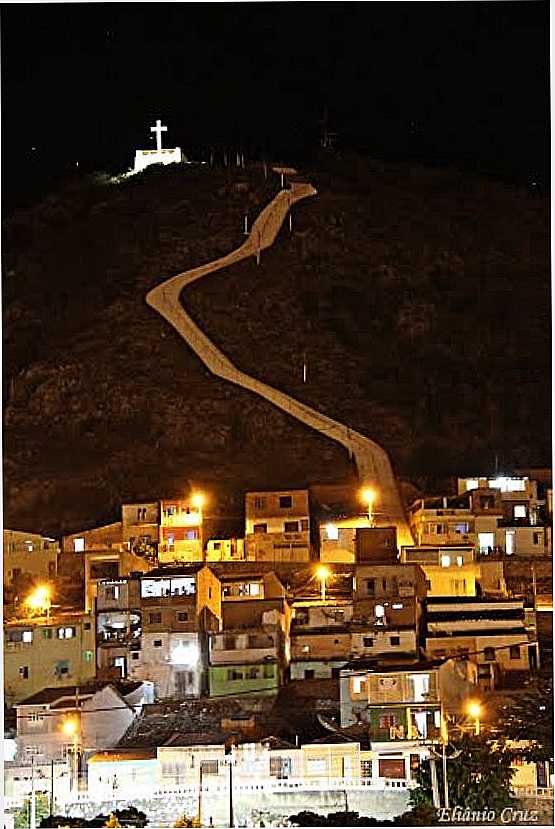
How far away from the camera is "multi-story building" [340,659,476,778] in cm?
375

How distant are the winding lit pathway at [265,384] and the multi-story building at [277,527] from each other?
0.59ft

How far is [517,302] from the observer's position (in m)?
4.14

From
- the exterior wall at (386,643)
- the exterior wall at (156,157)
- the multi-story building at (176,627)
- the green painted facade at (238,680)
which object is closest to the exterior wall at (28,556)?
the multi-story building at (176,627)

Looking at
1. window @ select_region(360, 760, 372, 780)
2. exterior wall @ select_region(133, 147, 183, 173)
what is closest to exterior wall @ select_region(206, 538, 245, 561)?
window @ select_region(360, 760, 372, 780)

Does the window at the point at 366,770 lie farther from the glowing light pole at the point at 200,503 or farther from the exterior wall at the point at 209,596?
the glowing light pole at the point at 200,503

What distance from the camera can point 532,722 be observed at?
3.79 metres

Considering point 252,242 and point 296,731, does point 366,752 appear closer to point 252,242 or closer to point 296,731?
point 296,731

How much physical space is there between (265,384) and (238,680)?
2.56 ft

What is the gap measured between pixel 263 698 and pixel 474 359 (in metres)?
1.03

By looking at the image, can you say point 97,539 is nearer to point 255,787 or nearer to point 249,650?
point 249,650

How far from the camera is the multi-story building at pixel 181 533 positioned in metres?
3.92

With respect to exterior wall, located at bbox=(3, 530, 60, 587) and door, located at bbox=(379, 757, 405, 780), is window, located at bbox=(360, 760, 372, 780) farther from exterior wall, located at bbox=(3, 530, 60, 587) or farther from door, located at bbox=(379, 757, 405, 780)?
exterior wall, located at bbox=(3, 530, 60, 587)

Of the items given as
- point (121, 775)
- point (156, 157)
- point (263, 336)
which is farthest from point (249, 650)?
point (156, 157)

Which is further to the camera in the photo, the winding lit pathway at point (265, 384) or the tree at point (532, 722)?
the winding lit pathway at point (265, 384)
